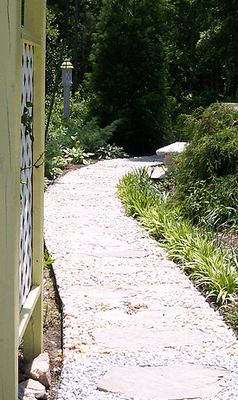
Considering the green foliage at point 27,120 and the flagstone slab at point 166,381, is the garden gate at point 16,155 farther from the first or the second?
the flagstone slab at point 166,381

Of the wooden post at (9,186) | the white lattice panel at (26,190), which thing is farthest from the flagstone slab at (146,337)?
the wooden post at (9,186)

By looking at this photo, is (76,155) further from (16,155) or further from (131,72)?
(16,155)

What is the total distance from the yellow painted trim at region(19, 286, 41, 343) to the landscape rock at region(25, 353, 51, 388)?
1.01 feet

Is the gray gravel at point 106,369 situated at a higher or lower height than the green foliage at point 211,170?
lower

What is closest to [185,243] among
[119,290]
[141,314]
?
[119,290]

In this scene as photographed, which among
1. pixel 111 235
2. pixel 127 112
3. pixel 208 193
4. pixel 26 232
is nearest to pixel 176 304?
pixel 26 232

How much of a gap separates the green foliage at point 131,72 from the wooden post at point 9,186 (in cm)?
1010

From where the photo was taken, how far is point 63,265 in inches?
149

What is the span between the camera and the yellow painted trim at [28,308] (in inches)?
75.6

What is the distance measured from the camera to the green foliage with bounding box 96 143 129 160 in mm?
10898

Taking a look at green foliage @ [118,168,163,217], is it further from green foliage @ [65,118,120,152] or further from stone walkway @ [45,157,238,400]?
green foliage @ [65,118,120,152]

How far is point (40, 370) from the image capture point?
218 cm

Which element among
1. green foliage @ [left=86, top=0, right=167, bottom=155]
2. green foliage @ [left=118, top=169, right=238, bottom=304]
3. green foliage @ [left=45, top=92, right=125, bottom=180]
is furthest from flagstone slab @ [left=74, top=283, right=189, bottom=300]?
green foliage @ [left=86, top=0, right=167, bottom=155]

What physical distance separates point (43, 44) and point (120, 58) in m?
10.1
